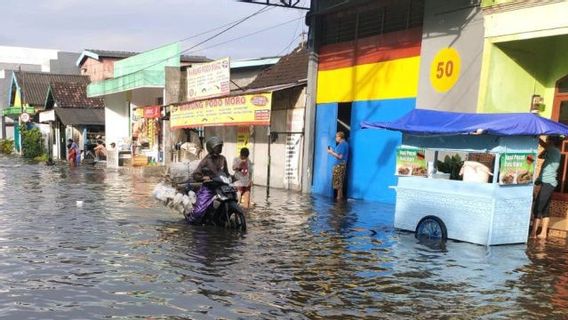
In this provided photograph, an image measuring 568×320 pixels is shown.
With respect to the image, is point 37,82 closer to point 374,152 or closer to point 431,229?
point 374,152

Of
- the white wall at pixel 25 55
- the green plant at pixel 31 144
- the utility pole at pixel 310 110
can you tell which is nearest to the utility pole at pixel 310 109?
the utility pole at pixel 310 110

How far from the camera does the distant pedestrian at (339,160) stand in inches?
584

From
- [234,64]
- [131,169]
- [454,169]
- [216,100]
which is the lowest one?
[131,169]

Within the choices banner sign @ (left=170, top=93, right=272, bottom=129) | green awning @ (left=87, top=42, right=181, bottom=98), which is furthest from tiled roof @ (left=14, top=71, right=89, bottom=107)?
banner sign @ (left=170, top=93, right=272, bottom=129)

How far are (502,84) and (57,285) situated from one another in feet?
30.4

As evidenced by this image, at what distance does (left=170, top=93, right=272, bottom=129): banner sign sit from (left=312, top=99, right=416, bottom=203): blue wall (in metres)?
1.84

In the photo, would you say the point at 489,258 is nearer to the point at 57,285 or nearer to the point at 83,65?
the point at 57,285

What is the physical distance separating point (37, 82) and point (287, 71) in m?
36.5

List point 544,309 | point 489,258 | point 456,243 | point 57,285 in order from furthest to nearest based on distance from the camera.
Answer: point 456,243, point 489,258, point 57,285, point 544,309

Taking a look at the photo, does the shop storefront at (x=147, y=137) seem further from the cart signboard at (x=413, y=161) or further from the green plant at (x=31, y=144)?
the cart signboard at (x=413, y=161)

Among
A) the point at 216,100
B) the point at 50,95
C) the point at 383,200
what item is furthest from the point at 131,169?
the point at 50,95

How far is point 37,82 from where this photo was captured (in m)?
49.2

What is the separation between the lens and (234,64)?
1009 inches

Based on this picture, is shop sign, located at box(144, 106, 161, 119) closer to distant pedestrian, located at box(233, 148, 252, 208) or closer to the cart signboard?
distant pedestrian, located at box(233, 148, 252, 208)
